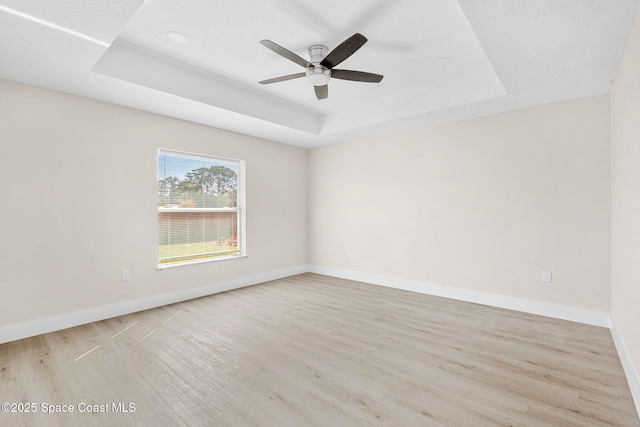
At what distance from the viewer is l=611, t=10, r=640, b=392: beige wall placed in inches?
76.1

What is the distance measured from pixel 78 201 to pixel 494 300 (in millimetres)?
5017

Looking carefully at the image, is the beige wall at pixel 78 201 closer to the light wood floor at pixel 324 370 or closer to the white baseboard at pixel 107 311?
the white baseboard at pixel 107 311

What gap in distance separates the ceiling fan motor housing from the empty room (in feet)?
0.06

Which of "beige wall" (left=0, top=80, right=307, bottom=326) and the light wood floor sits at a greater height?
"beige wall" (left=0, top=80, right=307, bottom=326)

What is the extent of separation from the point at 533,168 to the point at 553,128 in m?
0.48

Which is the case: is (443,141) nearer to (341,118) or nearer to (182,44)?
(341,118)

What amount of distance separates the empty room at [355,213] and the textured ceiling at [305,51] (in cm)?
2

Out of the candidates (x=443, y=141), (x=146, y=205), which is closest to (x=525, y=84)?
(x=443, y=141)

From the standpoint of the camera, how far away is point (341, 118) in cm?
449

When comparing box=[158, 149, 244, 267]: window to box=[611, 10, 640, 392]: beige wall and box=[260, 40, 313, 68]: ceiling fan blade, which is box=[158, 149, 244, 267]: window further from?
box=[611, 10, 640, 392]: beige wall

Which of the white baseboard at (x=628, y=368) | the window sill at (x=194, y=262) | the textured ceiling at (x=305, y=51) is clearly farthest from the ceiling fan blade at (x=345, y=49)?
the window sill at (x=194, y=262)

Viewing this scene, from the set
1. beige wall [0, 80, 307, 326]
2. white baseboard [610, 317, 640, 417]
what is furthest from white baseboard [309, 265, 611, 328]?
beige wall [0, 80, 307, 326]

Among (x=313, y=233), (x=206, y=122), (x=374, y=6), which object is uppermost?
(x=374, y=6)

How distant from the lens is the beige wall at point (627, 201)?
6.34 ft
